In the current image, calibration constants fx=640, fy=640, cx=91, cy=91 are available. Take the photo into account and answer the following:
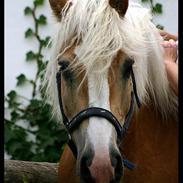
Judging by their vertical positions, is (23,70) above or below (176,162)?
above

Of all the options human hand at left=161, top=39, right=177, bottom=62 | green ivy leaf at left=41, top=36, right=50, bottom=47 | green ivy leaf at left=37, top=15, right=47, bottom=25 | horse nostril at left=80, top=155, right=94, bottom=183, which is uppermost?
green ivy leaf at left=37, top=15, right=47, bottom=25

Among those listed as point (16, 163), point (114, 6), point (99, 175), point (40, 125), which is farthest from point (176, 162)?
point (40, 125)

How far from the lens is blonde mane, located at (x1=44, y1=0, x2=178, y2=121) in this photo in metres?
2.67

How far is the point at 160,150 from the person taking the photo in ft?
9.46

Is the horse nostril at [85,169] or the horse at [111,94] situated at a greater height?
the horse at [111,94]

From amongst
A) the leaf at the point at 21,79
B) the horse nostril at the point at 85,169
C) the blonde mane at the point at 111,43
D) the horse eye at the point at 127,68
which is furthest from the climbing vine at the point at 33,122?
the horse nostril at the point at 85,169

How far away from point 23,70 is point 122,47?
10.3ft

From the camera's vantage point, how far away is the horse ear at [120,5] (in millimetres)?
2791

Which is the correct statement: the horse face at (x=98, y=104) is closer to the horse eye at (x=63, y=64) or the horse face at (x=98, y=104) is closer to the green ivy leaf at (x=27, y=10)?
the horse eye at (x=63, y=64)

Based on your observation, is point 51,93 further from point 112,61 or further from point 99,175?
point 99,175

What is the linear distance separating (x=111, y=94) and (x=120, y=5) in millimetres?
432

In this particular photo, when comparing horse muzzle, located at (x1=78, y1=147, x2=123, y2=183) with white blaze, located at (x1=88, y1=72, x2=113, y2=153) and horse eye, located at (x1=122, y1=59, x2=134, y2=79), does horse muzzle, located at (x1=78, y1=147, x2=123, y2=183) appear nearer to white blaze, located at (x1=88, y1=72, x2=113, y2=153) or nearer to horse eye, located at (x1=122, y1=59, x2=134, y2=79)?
white blaze, located at (x1=88, y1=72, x2=113, y2=153)

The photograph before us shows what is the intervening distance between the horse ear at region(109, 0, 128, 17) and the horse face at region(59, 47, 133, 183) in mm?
215

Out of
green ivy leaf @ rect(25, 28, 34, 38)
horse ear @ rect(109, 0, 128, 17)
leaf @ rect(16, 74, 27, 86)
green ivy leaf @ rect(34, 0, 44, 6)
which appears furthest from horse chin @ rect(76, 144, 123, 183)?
green ivy leaf @ rect(34, 0, 44, 6)
